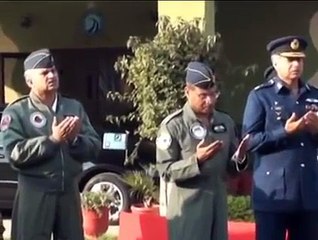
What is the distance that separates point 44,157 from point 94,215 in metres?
4.37

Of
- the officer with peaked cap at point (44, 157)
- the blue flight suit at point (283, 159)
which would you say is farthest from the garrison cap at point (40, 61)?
the blue flight suit at point (283, 159)

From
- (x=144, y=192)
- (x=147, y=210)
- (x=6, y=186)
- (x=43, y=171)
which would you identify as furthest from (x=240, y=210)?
(x=43, y=171)

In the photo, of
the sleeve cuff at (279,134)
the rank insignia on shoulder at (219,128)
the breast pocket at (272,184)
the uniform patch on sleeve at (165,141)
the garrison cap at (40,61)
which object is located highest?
the garrison cap at (40,61)

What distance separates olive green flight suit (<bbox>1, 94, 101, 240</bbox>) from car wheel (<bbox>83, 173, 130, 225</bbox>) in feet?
16.8

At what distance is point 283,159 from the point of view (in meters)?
6.91

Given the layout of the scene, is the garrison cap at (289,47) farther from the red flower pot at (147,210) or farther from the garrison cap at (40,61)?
A: the red flower pot at (147,210)

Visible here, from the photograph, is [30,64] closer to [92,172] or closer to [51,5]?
[92,172]

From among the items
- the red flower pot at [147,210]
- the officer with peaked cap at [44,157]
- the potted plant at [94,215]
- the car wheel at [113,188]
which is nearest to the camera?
the officer with peaked cap at [44,157]

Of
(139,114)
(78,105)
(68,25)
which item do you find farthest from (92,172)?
(78,105)

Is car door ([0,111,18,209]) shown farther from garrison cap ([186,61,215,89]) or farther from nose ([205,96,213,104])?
nose ([205,96,213,104])

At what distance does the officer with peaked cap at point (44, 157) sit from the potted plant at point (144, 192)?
9.55ft

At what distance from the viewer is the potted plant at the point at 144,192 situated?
32.4 ft

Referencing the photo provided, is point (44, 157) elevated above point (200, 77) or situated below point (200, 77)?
below

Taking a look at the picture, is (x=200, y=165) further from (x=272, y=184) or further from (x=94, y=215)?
(x=94, y=215)
